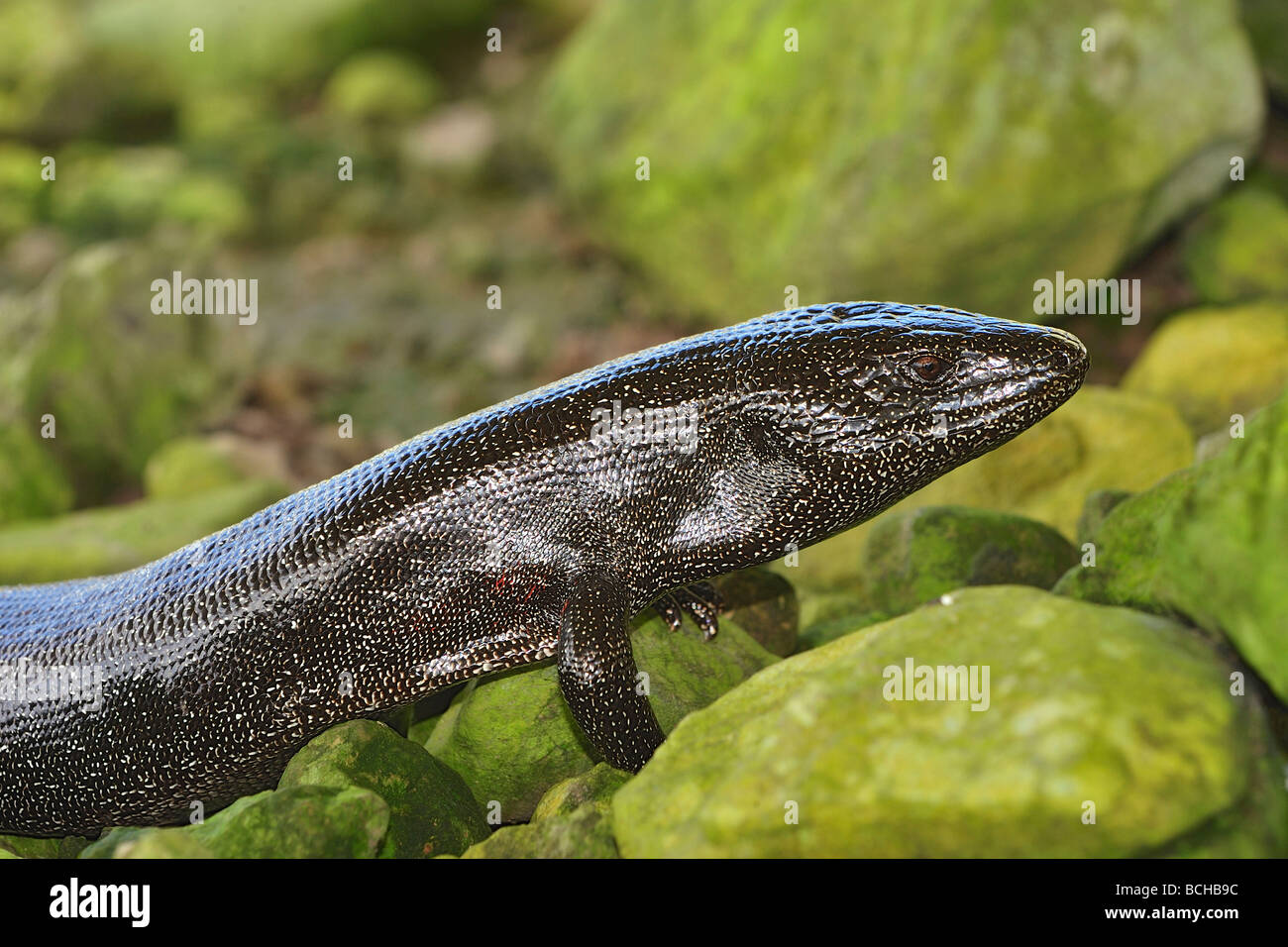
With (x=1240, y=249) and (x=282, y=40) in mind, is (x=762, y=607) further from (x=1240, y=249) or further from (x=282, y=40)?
(x=282, y=40)

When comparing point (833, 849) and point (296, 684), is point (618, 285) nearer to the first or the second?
point (296, 684)

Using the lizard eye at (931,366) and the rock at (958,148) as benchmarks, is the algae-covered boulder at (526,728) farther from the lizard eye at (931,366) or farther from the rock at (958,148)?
the rock at (958,148)

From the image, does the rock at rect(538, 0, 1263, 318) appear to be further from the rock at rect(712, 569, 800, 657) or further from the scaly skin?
the scaly skin

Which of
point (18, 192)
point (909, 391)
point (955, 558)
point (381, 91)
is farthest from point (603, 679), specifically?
point (18, 192)

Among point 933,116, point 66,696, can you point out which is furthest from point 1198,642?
point 933,116

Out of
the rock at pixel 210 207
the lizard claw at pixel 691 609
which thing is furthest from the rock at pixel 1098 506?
the rock at pixel 210 207

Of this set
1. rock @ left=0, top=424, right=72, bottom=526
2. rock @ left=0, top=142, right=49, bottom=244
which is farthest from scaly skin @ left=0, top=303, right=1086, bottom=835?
rock @ left=0, top=142, right=49, bottom=244
